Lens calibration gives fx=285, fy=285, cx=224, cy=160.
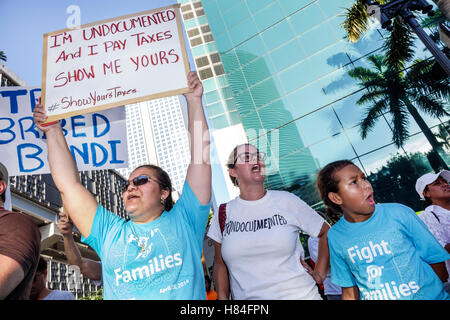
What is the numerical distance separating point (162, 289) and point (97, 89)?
5.08ft

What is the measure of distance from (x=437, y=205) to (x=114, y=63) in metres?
3.32

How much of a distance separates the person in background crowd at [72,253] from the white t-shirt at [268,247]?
3.90 ft

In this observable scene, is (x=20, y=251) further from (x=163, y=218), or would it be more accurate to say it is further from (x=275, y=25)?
(x=275, y=25)

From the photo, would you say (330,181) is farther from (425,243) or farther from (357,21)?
(357,21)

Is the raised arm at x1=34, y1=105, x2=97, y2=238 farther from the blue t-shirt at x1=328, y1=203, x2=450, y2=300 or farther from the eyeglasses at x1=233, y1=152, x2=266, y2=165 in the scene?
the blue t-shirt at x1=328, y1=203, x2=450, y2=300

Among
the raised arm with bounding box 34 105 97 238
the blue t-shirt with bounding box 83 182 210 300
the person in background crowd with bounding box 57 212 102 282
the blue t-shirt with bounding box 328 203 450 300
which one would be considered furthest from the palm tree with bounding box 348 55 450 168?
the raised arm with bounding box 34 105 97 238

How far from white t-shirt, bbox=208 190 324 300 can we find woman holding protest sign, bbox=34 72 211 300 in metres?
0.26

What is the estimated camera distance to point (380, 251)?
1.58 meters

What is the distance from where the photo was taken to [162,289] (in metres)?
1.48

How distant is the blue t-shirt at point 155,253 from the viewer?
1.50 metres

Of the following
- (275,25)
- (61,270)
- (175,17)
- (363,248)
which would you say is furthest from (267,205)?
(61,270)

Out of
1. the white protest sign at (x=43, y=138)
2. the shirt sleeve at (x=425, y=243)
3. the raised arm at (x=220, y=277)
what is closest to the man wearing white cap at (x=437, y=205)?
the shirt sleeve at (x=425, y=243)

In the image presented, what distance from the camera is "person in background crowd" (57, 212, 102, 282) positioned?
7.52 feet

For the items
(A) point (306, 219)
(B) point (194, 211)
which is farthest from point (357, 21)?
(B) point (194, 211)
